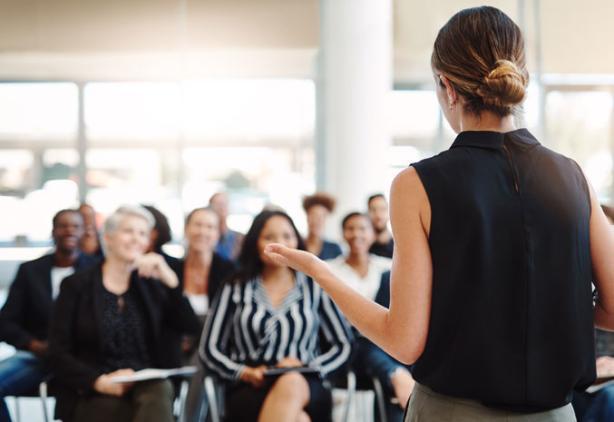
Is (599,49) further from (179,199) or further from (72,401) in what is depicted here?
(72,401)

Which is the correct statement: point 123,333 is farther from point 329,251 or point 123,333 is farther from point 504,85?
point 504,85

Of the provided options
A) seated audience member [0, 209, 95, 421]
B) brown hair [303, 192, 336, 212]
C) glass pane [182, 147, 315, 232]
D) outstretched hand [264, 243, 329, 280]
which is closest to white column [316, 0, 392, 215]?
glass pane [182, 147, 315, 232]

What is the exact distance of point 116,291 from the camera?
3.73 meters

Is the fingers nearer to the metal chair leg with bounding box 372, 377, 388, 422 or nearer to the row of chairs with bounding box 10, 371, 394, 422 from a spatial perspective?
the row of chairs with bounding box 10, 371, 394, 422

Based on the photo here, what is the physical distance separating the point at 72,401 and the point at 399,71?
6453 millimetres

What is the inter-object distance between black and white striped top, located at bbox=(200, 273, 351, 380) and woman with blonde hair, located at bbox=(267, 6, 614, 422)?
259 cm

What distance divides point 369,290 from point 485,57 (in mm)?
3487

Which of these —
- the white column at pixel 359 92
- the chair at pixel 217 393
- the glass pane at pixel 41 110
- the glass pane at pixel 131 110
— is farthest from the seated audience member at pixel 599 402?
the glass pane at pixel 41 110

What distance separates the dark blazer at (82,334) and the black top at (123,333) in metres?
0.02

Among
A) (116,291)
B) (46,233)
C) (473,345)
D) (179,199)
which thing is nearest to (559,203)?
(473,345)

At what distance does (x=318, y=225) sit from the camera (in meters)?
6.33

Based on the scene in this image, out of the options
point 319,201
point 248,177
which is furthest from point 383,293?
point 248,177

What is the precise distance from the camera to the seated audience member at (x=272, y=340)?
11.8 feet

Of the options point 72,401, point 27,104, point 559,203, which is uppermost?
point 27,104
